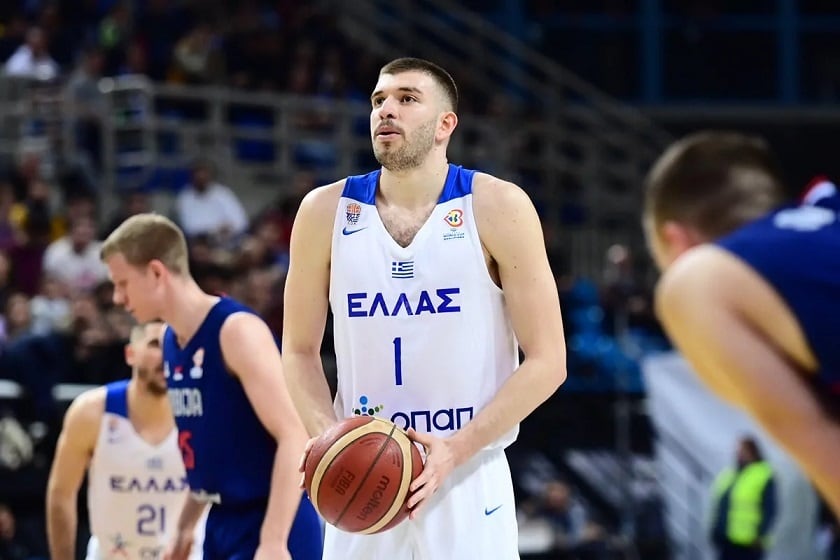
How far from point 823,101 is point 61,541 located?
18292 millimetres

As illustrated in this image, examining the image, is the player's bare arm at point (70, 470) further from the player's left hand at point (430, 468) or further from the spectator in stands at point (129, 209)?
the spectator in stands at point (129, 209)

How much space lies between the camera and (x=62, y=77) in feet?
51.3

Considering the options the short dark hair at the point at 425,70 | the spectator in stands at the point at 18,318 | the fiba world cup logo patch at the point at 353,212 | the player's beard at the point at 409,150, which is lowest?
the spectator in stands at the point at 18,318

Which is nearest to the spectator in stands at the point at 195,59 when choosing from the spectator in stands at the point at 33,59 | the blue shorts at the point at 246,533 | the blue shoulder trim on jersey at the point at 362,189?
the spectator in stands at the point at 33,59

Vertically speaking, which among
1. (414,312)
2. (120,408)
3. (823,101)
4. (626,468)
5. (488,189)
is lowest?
(626,468)

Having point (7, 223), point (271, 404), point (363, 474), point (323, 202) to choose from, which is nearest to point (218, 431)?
point (271, 404)

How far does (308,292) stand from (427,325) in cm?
48

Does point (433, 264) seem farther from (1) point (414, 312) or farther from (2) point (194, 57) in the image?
(2) point (194, 57)

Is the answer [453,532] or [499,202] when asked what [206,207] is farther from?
[453,532]

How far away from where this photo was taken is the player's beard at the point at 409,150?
5070 millimetres

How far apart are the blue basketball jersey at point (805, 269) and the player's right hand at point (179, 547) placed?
347 centimetres

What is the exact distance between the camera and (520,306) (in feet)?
16.3

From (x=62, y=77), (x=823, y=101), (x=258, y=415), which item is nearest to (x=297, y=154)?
(x=62, y=77)

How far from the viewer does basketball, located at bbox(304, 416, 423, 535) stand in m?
4.57
